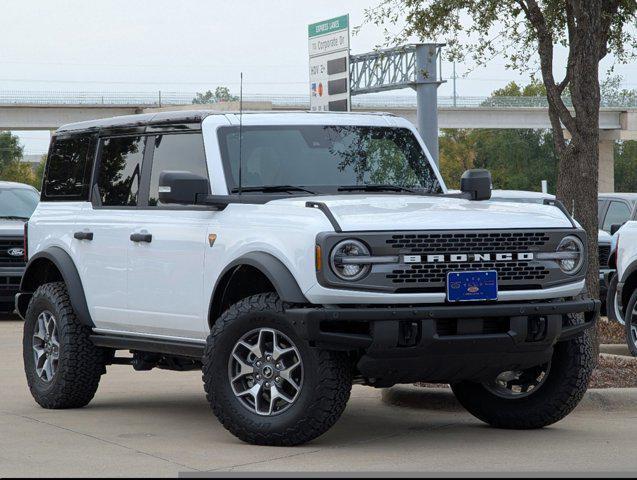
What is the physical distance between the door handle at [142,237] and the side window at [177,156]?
0.25 metres

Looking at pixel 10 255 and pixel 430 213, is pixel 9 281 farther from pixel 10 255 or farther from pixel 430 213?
pixel 430 213

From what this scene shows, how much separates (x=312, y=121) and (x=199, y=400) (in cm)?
250

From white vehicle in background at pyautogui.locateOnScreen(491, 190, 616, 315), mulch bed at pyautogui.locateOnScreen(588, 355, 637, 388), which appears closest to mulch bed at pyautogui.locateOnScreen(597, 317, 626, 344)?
white vehicle in background at pyautogui.locateOnScreen(491, 190, 616, 315)

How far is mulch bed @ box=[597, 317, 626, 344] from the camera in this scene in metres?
15.7

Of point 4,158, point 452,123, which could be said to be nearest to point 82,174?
point 452,123

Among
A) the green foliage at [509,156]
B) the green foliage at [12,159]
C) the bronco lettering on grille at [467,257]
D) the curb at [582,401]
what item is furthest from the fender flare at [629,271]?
the green foliage at [509,156]

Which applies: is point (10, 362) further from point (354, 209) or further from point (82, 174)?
point (354, 209)

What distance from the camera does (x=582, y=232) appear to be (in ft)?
27.8

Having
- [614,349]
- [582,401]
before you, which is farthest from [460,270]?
Answer: [614,349]

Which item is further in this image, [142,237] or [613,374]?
[613,374]

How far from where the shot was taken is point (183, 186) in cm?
852

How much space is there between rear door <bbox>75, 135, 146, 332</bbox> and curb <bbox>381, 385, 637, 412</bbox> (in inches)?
83.3

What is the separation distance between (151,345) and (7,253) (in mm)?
11144

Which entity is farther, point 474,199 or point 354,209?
point 474,199
